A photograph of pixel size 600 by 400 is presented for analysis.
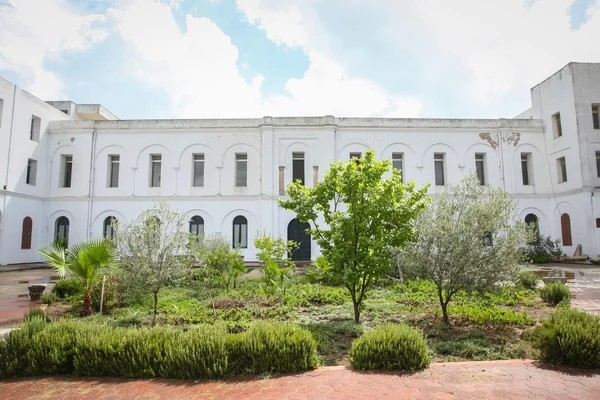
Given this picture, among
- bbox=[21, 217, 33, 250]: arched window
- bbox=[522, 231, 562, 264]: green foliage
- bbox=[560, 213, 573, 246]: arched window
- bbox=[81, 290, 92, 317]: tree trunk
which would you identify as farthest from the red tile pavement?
bbox=[560, 213, 573, 246]: arched window

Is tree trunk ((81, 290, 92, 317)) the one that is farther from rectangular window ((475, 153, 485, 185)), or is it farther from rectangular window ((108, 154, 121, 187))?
rectangular window ((475, 153, 485, 185))

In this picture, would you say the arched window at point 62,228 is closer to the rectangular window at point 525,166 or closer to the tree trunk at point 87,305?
the tree trunk at point 87,305

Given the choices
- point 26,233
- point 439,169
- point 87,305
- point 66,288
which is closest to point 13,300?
point 66,288

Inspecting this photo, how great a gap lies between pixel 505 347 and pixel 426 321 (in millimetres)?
1760

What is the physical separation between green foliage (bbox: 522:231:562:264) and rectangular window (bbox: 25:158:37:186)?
95.0 ft

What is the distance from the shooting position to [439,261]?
694 centimetres

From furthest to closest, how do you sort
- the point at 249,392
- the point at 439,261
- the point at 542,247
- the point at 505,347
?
1. the point at 542,247
2. the point at 439,261
3. the point at 505,347
4. the point at 249,392

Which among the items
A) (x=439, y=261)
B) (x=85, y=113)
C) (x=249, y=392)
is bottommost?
(x=249, y=392)

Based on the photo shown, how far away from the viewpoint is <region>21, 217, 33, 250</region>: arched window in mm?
21203

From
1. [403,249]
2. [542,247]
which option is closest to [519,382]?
[403,249]

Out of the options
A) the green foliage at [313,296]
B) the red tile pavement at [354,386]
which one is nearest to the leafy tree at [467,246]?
the red tile pavement at [354,386]

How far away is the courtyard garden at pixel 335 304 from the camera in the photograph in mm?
5035

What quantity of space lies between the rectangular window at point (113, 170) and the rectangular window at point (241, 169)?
7.24m

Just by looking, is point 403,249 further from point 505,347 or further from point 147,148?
point 147,148
